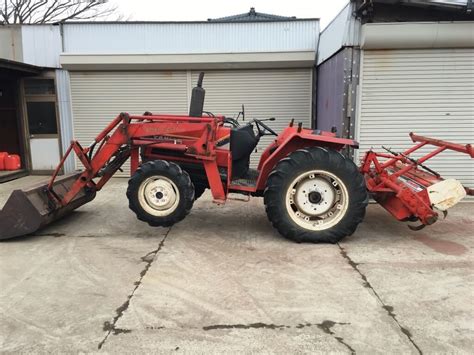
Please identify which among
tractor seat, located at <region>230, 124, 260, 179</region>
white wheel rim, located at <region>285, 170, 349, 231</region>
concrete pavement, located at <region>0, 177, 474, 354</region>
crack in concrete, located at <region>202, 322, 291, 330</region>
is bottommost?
concrete pavement, located at <region>0, 177, 474, 354</region>

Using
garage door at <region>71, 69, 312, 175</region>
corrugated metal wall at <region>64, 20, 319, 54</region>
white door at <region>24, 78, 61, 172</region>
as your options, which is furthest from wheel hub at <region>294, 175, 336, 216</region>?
white door at <region>24, 78, 61, 172</region>

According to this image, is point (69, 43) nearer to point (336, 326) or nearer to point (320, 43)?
point (320, 43)

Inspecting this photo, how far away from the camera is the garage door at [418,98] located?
696 cm

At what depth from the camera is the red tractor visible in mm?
4844

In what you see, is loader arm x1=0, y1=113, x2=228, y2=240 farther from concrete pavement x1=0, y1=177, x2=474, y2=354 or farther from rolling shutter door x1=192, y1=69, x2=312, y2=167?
rolling shutter door x1=192, y1=69, x2=312, y2=167

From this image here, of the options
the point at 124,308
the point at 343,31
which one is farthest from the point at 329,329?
the point at 343,31

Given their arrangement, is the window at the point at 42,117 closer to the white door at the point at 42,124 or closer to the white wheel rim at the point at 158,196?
the white door at the point at 42,124

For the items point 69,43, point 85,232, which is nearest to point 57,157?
point 69,43

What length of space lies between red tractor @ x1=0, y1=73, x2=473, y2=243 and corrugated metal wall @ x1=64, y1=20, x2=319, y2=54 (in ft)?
15.7

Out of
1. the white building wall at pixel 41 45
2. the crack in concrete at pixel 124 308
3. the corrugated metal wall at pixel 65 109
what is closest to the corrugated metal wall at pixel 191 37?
the white building wall at pixel 41 45

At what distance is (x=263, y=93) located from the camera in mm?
9914

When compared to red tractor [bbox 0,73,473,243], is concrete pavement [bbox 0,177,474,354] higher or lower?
lower

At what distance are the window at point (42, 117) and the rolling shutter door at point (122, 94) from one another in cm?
62

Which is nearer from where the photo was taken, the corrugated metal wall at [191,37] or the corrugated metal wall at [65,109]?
the corrugated metal wall at [191,37]
